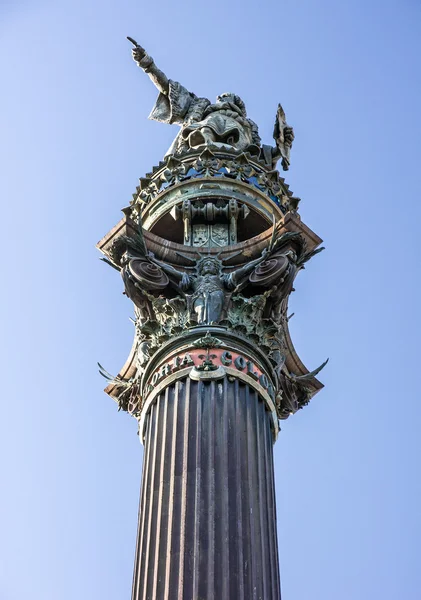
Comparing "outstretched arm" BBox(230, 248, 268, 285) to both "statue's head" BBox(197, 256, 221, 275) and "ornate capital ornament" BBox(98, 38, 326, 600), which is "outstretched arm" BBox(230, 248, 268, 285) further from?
"statue's head" BBox(197, 256, 221, 275)

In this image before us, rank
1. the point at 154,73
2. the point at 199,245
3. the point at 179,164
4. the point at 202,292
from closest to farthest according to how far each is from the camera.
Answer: the point at 202,292 → the point at 199,245 → the point at 179,164 → the point at 154,73

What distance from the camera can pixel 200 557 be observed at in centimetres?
1588

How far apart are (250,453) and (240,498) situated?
1.21 metres

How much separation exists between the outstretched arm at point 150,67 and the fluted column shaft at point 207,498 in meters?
13.9

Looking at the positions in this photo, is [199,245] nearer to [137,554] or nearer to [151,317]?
[151,317]

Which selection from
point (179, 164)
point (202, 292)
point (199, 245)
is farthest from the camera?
point (179, 164)

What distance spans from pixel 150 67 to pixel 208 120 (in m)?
3.16

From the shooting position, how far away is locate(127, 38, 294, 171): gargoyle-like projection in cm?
2762

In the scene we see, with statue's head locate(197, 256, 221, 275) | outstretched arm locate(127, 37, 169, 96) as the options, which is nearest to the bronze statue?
statue's head locate(197, 256, 221, 275)

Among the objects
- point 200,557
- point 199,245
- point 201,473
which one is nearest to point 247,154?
point 199,245

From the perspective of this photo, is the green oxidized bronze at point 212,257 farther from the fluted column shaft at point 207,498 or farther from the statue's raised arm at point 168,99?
the statue's raised arm at point 168,99

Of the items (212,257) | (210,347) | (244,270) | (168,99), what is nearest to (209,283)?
(244,270)

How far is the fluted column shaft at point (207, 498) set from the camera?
15.8m

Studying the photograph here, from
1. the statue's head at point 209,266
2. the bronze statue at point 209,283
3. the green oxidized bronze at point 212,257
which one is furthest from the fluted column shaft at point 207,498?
the statue's head at point 209,266
